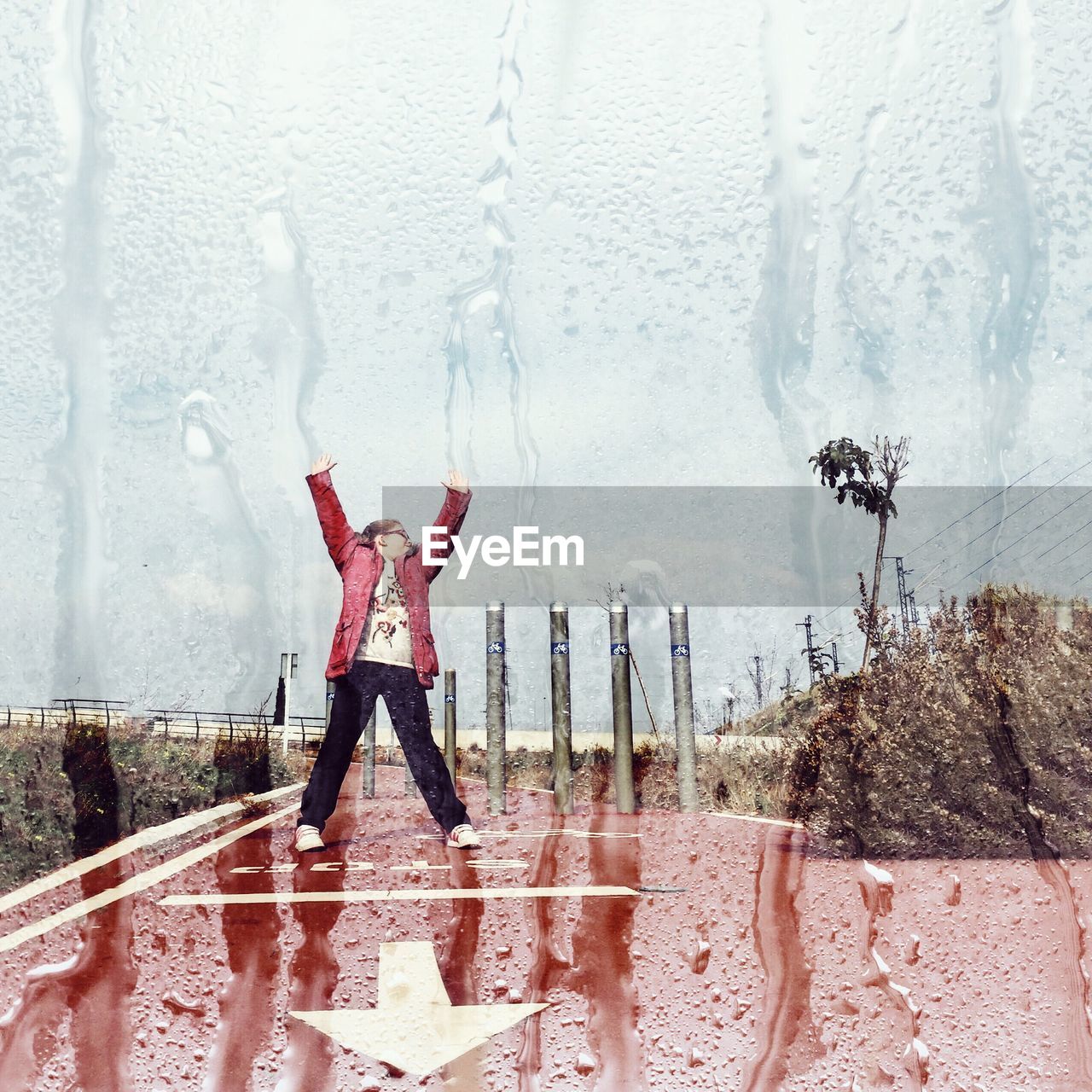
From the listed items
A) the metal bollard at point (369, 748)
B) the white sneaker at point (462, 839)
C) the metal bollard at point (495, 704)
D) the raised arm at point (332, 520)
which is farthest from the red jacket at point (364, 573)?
the white sneaker at point (462, 839)

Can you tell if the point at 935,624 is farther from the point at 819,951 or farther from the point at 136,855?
the point at 136,855

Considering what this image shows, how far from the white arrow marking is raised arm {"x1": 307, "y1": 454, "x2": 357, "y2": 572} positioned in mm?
1196

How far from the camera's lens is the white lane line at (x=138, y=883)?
94.3 inches

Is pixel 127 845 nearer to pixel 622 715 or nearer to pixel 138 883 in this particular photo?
pixel 138 883

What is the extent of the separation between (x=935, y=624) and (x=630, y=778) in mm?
1231

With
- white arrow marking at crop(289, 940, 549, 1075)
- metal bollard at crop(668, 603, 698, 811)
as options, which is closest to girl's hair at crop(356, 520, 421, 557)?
metal bollard at crop(668, 603, 698, 811)

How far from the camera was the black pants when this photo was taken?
9.32ft

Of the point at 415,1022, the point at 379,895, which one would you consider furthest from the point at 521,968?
the point at 379,895

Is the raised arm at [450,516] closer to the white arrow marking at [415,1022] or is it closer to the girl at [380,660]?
the girl at [380,660]

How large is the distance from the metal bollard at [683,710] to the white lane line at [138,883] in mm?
1387

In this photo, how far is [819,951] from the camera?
7.72 ft

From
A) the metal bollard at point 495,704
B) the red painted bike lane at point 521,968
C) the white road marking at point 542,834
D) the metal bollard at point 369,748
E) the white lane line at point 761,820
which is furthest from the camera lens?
the white lane line at point 761,820

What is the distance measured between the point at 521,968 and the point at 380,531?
1315 mm

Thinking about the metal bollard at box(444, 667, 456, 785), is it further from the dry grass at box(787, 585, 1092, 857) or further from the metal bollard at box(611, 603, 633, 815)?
the dry grass at box(787, 585, 1092, 857)
